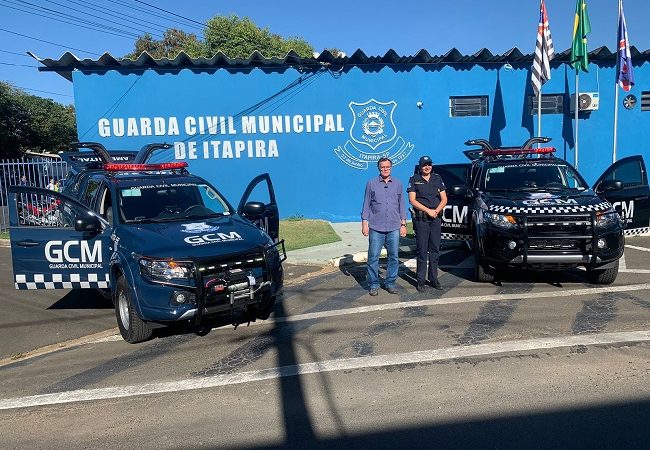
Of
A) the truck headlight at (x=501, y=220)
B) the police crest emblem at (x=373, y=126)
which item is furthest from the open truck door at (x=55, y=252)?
the police crest emblem at (x=373, y=126)

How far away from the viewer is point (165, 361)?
5453 mm

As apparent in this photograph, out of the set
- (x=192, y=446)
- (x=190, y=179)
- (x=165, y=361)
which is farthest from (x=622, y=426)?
(x=190, y=179)

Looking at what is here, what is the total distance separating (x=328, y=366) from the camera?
5.11m

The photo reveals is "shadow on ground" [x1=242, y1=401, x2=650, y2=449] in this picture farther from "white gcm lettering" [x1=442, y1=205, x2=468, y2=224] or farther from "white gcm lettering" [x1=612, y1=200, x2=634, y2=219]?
"white gcm lettering" [x1=612, y1=200, x2=634, y2=219]

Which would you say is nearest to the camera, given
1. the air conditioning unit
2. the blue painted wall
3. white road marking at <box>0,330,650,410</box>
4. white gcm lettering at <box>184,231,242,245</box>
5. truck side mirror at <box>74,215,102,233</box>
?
white road marking at <box>0,330,650,410</box>

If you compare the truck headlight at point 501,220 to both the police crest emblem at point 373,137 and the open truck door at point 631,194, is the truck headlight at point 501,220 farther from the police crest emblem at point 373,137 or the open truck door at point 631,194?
the police crest emblem at point 373,137

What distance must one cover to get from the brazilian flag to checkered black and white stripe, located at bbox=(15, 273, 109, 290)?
41.8 feet

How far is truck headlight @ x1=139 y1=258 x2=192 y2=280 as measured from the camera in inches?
216

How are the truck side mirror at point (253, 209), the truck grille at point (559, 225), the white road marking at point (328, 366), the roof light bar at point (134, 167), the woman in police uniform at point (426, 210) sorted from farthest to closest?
1. the woman in police uniform at point (426, 210)
2. the roof light bar at point (134, 167)
3. the truck grille at point (559, 225)
4. the truck side mirror at point (253, 209)
5. the white road marking at point (328, 366)

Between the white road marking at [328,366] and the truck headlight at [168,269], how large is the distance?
1049mm

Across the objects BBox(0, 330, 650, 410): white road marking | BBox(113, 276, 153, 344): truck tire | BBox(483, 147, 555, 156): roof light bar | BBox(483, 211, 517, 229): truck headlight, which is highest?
BBox(483, 147, 555, 156): roof light bar

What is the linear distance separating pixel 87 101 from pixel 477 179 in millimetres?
10845

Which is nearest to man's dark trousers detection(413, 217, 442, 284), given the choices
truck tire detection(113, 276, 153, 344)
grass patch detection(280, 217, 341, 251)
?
truck tire detection(113, 276, 153, 344)

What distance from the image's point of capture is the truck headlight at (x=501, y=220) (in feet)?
24.6
